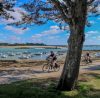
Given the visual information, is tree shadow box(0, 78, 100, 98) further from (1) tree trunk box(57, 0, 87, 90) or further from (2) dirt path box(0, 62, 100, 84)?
(2) dirt path box(0, 62, 100, 84)

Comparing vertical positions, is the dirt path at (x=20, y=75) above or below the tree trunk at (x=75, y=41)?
below

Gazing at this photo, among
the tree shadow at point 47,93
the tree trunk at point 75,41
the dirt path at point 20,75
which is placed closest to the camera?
the tree shadow at point 47,93

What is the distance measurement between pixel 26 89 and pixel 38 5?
1039cm

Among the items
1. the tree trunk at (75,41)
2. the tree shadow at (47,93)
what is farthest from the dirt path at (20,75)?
the tree trunk at (75,41)

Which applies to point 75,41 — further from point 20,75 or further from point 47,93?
point 20,75

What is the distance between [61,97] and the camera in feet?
49.0

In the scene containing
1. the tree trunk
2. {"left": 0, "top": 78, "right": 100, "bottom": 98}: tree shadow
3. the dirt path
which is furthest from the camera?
the dirt path

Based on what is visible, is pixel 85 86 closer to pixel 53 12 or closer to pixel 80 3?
pixel 80 3

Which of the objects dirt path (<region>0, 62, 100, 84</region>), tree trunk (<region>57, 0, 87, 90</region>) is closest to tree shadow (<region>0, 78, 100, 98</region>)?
tree trunk (<region>57, 0, 87, 90</region>)

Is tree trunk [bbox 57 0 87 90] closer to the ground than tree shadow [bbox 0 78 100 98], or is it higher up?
higher up

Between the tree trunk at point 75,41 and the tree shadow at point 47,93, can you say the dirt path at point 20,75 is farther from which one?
the tree trunk at point 75,41

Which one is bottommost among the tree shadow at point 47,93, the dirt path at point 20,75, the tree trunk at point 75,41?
the dirt path at point 20,75

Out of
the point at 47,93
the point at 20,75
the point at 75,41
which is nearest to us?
the point at 47,93

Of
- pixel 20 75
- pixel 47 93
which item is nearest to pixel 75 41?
pixel 47 93
